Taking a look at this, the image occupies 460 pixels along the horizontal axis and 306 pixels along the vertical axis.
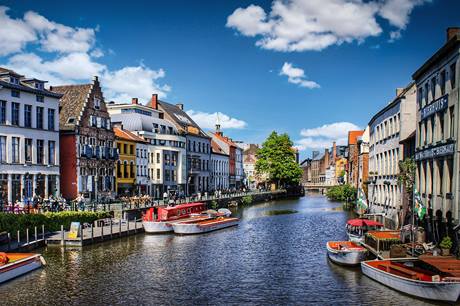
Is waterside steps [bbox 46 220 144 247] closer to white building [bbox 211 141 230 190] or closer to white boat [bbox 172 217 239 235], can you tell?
white boat [bbox 172 217 239 235]

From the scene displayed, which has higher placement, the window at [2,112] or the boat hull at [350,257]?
the window at [2,112]

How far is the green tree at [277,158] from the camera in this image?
12062 cm

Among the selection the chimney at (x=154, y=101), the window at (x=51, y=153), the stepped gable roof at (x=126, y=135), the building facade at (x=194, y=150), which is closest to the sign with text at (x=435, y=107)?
the window at (x=51, y=153)

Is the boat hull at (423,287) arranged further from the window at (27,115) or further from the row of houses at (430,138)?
the window at (27,115)

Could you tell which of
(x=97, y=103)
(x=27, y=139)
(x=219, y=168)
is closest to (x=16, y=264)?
(x=27, y=139)

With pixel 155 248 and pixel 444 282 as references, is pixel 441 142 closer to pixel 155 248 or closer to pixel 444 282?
pixel 444 282

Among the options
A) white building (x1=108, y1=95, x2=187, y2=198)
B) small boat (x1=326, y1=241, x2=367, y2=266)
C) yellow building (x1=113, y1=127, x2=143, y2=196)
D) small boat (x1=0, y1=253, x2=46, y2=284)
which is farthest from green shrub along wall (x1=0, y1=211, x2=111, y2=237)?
white building (x1=108, y1=95, x2=187, y2=198)

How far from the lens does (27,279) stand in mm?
27953

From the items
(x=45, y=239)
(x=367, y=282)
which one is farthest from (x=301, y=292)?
(x=45, y=239)

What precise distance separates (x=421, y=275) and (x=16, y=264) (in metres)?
21.1

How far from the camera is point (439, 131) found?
33.0 meters

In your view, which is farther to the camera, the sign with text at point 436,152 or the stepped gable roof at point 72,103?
the stepped gable roof at point 72,103

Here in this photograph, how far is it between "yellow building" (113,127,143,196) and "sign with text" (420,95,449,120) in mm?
45238

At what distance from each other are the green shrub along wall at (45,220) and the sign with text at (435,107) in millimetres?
29431
